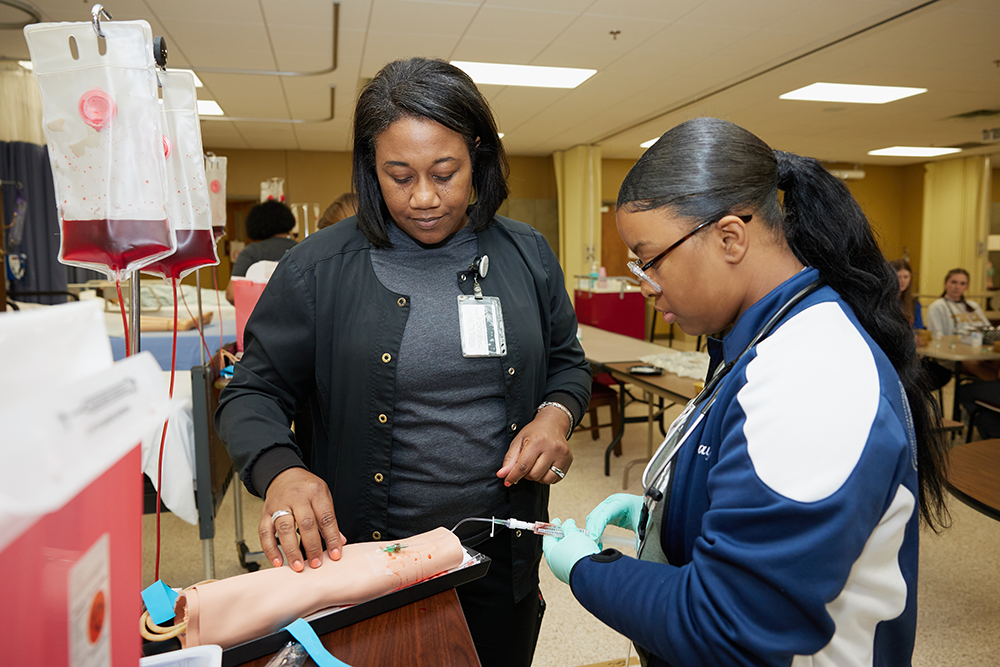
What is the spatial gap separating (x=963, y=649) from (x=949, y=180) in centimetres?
1005

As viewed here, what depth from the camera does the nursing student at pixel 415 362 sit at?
107 centimetres

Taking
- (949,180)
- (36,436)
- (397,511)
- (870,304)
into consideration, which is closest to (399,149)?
(397,511)

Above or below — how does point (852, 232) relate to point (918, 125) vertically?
below

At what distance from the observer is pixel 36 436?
0.89ft

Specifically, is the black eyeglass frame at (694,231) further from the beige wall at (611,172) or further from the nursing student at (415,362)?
the beige wall at (611,172)

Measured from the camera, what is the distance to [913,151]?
938 cm

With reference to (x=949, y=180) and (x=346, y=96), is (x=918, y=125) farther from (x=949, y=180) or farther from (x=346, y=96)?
(x=346, y=96)

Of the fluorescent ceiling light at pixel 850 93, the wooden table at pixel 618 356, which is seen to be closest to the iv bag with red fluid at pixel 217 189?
the wooden table at pixel 618 356

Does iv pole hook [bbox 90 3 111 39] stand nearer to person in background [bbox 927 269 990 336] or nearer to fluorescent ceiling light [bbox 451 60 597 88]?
fluorescent ceiling light [bbox 451 60 597 88]

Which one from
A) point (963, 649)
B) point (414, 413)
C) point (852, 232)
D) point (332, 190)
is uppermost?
point (332, 190)

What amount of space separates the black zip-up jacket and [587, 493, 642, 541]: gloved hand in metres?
0.15

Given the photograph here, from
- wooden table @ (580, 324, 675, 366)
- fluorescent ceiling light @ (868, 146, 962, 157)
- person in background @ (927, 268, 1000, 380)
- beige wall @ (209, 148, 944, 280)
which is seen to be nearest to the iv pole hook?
wooden table @ (580, 324, 675, 366)

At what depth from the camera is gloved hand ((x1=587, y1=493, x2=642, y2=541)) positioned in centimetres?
104

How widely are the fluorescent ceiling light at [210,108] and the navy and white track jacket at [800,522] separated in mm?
6896
